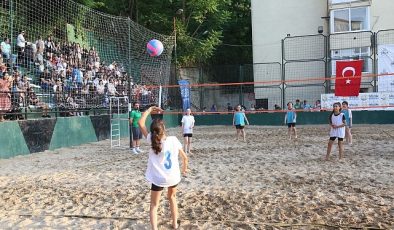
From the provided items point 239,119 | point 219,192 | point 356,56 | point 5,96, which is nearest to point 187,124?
point 239,119

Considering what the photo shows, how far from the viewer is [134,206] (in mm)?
6121

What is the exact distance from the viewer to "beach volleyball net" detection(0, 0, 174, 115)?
44.5 ft

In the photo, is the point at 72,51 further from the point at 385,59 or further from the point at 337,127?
the point at 385,59

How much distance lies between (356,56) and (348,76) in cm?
569

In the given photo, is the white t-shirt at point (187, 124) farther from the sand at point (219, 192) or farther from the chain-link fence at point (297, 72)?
the chain-link fence at point (297, 72)

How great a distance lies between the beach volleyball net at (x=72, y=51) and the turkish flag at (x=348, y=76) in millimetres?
8815

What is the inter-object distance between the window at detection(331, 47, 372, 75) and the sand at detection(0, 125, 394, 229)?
16250 mm

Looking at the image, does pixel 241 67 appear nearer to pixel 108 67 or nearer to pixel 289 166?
pixel 108 67

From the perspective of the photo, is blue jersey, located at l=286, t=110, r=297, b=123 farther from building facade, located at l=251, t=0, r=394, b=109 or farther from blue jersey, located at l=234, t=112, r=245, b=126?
building facade, located at l=251, t=0, r=394, b=109

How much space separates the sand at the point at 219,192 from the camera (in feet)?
17.6

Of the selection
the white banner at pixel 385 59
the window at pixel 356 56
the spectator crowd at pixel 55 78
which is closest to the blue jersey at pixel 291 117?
the spectator crowd at pixel 55 78

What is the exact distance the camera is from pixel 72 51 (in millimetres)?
15344

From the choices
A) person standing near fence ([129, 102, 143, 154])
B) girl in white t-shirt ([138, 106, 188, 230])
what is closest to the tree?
person standing near fence ([129, 102, 143, 154])

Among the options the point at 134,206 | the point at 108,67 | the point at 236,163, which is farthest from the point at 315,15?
the point at 134,206
